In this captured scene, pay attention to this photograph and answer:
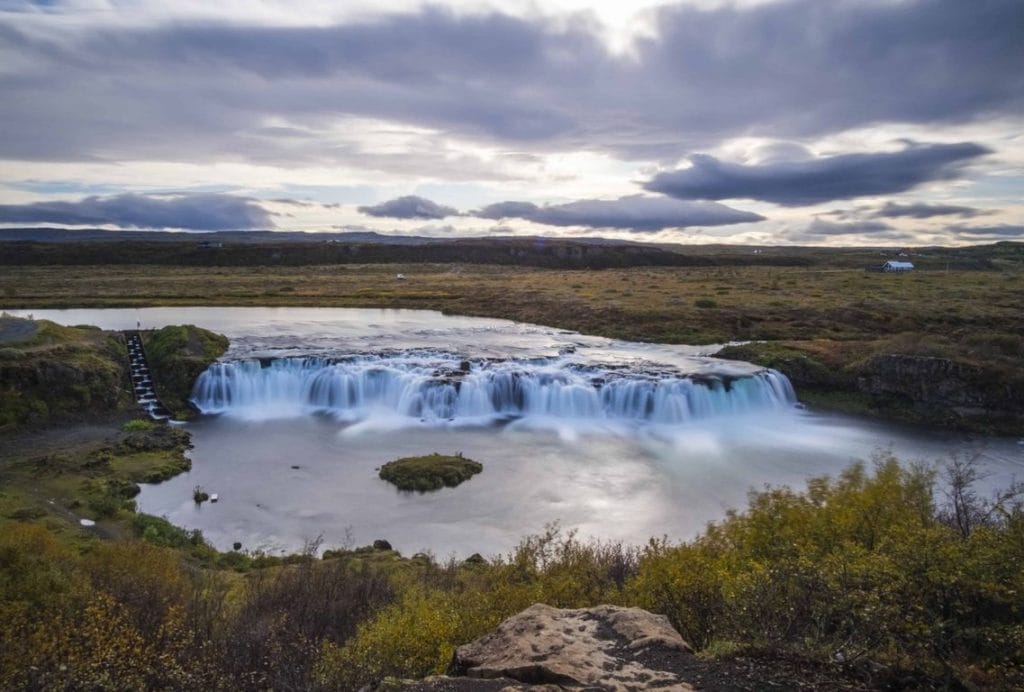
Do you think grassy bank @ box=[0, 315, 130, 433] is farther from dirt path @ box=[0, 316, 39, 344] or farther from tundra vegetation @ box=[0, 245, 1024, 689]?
tundra vegetation @ box=[0, 245, 1024, 689]

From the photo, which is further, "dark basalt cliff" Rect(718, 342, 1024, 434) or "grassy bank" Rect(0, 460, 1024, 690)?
"dark basalt cliff" Rect(718, 342, 1024, 434)

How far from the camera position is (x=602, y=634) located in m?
8.40

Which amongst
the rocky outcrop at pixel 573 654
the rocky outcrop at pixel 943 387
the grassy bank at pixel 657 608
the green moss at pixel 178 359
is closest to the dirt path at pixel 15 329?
the green moss at pixel 178 359

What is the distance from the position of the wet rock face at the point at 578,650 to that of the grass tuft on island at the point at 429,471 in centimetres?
1637

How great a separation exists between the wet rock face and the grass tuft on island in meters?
16.4

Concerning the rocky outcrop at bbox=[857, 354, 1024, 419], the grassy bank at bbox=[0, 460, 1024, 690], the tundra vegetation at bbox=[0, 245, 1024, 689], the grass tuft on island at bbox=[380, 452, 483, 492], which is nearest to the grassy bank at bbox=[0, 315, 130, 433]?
the tundra vegetation at bbox=[0, 245, 1024, 689]

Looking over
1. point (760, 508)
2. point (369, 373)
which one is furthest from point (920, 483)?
point (369, 373)

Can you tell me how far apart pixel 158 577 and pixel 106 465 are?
15816 mm

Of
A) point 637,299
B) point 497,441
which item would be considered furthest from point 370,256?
point 497,441

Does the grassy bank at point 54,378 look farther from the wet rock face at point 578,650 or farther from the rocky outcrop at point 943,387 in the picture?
the rocky outcrop at point 943,387

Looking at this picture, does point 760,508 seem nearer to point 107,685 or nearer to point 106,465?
point 107,685

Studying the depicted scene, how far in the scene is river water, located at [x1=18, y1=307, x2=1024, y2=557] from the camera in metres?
22.3

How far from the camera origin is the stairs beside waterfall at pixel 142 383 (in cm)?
3403

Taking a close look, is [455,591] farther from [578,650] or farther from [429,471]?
[429,471]
